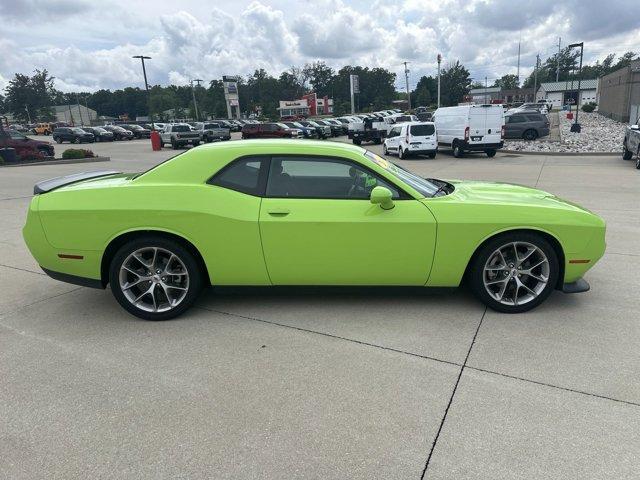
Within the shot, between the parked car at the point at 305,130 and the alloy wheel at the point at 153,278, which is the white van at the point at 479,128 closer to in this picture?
the parked car at the point at 305,130

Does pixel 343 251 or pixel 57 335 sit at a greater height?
pixel 343 251

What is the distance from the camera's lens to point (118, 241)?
12.5ft

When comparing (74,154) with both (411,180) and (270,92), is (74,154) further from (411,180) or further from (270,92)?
(270,92)

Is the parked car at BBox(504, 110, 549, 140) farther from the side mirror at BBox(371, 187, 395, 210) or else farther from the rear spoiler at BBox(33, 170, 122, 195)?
the rear spoiler at BBox(33, 170, 122, 195)

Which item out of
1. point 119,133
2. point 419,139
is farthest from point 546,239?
point 119,133

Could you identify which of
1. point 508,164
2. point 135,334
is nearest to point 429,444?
point 135,334

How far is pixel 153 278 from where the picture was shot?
12.6ft

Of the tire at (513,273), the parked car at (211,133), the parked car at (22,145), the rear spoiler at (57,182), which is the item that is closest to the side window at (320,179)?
the tire at (513,273)

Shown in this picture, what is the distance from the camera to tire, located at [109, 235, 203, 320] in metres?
3.74

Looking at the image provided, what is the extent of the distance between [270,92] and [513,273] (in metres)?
120

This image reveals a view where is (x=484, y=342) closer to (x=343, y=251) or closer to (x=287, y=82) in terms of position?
(x=343, y=251)

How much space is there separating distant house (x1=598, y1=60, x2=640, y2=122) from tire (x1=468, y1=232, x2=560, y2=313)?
31.4 m

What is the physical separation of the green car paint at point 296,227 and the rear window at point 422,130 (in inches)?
626

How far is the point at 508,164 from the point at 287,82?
117860 mm
